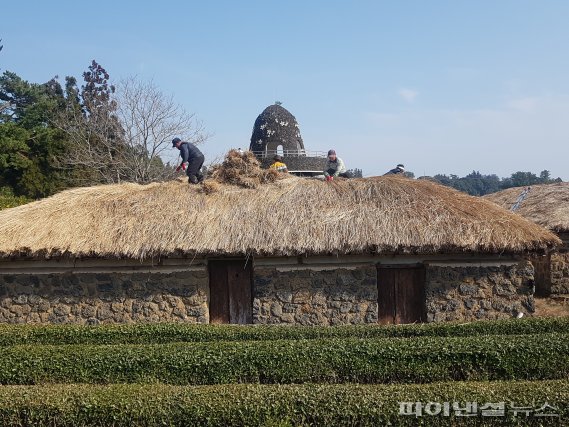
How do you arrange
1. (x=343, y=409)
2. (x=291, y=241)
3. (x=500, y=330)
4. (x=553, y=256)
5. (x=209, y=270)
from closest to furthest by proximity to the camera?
1. (x=343, y=409)
2. (x=500, y=330)
3. (x=291, y=241)
4. (x=209, y=270)
5. (x=553, y=256)

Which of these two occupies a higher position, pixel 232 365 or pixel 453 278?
pixel 453 278

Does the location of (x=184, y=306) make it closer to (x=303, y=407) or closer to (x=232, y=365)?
(x=232, y=365)

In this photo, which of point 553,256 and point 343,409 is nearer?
point 343,409

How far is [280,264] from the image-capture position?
1103cm

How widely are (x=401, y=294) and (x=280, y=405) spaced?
6.08 m

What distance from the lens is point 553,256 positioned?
1605 centimetres

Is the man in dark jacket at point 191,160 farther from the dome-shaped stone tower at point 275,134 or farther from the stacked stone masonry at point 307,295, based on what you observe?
the dome-shaped stone tower at point 275,134

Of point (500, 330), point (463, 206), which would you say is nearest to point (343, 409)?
point (500, 330)

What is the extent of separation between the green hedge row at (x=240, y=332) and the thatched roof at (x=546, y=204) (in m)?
7.21

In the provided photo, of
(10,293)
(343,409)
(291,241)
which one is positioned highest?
(291,241)

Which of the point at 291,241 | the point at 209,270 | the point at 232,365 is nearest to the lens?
the point at 232,365

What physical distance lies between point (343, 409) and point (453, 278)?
6.07m

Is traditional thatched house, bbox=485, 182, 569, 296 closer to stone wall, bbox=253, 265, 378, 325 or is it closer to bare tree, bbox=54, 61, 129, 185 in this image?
stone wall, bbox=253, 265, 378, 325

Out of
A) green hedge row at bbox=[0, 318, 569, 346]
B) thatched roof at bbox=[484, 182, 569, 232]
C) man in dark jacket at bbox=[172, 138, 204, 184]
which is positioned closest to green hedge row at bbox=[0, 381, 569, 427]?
green hedge row at bbox=[0, 318, 569, 346]
